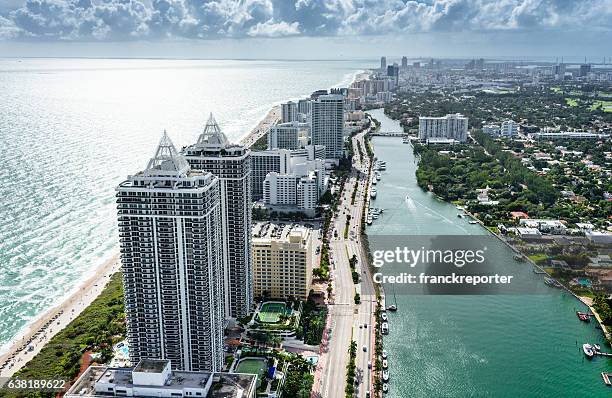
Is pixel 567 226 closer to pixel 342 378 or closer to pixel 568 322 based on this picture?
pixel 568 322

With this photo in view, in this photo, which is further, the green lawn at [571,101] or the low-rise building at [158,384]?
the green lawn at [571,101]

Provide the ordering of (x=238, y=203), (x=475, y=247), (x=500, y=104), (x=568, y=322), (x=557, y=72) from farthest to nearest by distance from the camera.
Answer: (x=557, y=72) → (x=500, y=104) → (x=475, y=247) → (x=568, y=322) → (x=238, y=203)

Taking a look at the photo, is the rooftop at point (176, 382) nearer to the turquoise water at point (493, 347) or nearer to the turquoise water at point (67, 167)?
the turquoise water at point (493, 347)

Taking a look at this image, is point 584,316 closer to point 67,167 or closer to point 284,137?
point 284,137

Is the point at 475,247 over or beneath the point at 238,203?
beneath

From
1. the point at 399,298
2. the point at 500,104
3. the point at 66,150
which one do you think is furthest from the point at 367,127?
the point at 399,298

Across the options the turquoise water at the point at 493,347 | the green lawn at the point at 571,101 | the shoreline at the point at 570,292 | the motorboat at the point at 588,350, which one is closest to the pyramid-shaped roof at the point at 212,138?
the turquoise water at the point at 493,347

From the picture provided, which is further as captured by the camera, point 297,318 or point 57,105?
point 57,105
